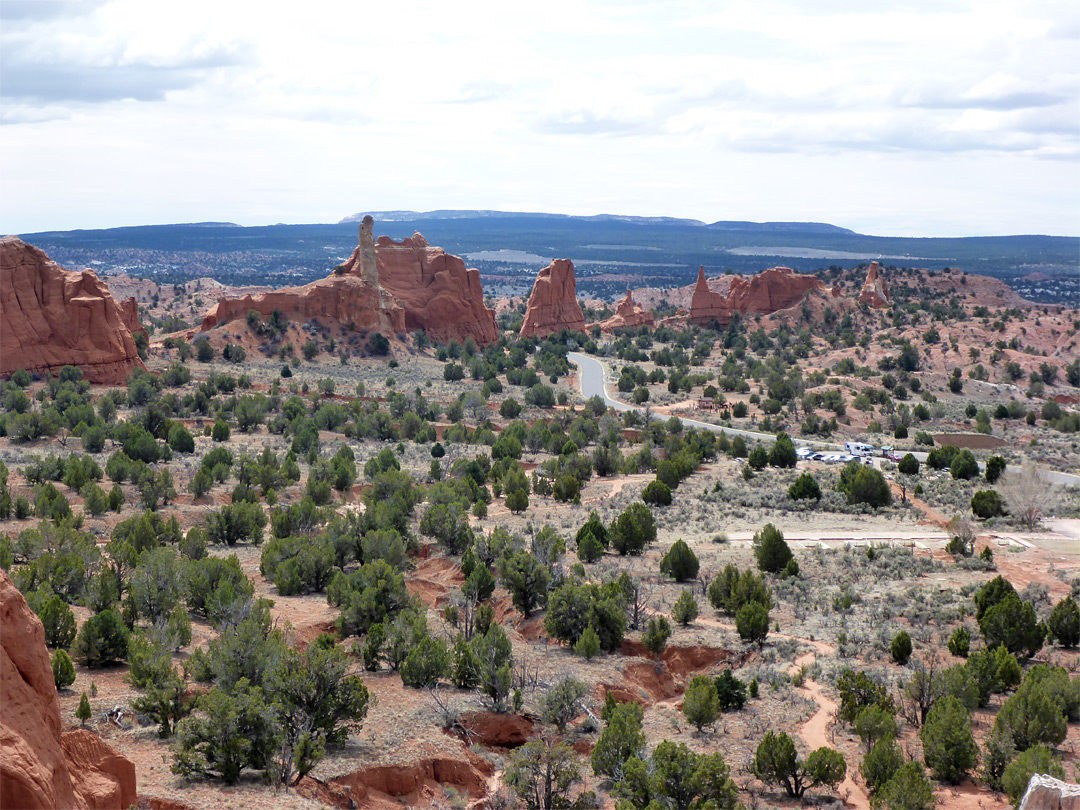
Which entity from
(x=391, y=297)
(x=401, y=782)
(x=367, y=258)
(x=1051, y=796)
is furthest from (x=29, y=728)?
A: (x=391, y=297)

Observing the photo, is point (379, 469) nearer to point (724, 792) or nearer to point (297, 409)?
point (297, 409)

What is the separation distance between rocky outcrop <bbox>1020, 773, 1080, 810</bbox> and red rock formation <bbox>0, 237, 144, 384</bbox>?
2663 inches

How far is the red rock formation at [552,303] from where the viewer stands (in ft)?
378

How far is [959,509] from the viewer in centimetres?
4303

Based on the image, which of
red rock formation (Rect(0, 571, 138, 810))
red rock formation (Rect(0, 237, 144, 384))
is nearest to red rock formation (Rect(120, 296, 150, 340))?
red rock formation (Rect(0, 237, 144, 384))

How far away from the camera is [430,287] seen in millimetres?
101562

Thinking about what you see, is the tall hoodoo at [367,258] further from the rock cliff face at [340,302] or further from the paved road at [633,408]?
the paved road at [633,408]

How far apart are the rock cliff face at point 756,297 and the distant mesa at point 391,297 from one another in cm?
3252

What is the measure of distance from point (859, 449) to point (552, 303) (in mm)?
61257

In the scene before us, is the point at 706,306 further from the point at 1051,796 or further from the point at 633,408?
the point at 1051,796

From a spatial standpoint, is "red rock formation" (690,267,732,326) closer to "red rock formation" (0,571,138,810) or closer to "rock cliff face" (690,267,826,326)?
"rock cliff face" (690,267,826,326)

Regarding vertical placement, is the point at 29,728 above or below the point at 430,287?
below

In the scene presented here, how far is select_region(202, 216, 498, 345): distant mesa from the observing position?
9025 cm

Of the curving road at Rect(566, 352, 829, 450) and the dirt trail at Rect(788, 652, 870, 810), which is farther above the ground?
the dirt trail at Rect(788, 652, 870, 810)
